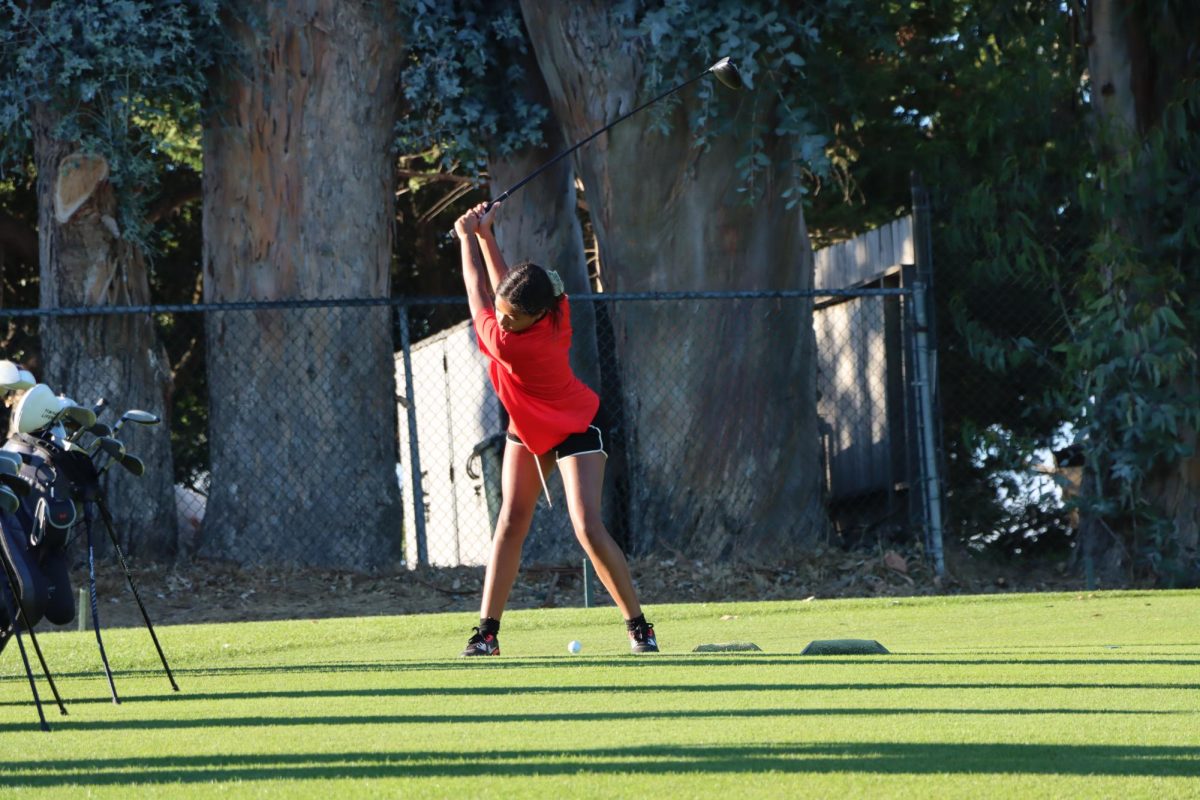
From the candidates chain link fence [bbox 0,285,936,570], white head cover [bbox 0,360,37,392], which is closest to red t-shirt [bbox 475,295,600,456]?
white head cover [bbox 0,360,37,392]

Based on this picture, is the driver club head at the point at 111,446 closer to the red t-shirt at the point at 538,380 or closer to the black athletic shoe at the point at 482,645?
the red t-shirt at the point at 538,380

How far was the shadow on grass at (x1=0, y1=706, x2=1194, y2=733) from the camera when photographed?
16.4 feet

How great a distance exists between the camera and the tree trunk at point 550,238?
14.7 metres

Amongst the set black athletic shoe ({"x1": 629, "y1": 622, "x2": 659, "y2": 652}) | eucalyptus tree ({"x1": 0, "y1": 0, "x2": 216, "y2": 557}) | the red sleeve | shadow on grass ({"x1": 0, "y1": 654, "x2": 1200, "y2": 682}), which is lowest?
shadow on grass ({"x1": 0, "y1": 654, "x2": 1200, "y2": 682})

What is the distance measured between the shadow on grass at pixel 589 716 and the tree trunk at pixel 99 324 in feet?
→ 30.4

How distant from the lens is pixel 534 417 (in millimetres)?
7465

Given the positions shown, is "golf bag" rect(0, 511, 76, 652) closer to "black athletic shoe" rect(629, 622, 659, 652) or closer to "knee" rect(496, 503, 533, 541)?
"knee" rect(496, 503, 533, 541)

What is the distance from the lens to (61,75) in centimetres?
1344

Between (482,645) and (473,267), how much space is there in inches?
63.8

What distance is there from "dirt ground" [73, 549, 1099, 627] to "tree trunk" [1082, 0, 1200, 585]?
81 centimetres

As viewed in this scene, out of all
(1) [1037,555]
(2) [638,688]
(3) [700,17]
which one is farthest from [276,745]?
(1) [1037,555]

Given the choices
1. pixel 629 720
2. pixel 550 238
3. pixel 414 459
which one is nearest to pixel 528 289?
pixel 629 720

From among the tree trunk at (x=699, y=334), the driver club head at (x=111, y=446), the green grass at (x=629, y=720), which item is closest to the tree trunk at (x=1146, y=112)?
the tree trunk at (x=699, y=334)

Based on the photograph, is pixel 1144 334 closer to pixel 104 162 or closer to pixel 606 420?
pixel 606 420
